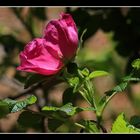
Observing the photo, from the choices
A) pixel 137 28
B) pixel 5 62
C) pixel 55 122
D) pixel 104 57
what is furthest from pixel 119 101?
pixel 55 122

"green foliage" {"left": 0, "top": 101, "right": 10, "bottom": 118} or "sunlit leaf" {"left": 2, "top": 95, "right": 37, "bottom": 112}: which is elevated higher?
"sunlit leaf" {"left": 2, "top": 95, "right": 37, "bottom": 112}

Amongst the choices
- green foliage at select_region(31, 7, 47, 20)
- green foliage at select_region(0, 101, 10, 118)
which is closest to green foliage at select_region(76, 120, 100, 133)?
green foliage at select_region(0, 101, 10, 118)

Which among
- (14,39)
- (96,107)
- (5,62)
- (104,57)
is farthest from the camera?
(104,57)

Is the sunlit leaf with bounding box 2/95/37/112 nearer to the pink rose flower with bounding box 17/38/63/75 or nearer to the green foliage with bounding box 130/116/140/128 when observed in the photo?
the pink rose flower with bounding box 17/38/63/75

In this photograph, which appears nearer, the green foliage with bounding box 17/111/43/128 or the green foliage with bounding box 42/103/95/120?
the green foliage with bounding box 42/103/95/120

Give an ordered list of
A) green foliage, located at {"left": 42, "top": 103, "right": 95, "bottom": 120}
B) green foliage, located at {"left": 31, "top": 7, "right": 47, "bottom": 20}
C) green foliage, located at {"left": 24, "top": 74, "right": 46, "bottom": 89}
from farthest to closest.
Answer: green foliage, located at {"left": 31, "top": 7, "right": 47, "bottom": 20}
green foliage, located at {"left": 24, "top": 74, "right": 46, "bottom": 89}
green foliage, located at {"left": 42, "top": 103, "right": 95, "bottom": 120}

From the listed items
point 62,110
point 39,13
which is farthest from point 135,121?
point 39,13

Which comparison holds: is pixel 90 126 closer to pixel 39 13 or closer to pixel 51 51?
pixel 51 51

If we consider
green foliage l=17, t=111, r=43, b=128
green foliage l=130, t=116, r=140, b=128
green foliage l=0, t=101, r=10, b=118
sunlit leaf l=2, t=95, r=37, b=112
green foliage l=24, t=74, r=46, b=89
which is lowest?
green foliage l=17, t=111, r=43, b=128

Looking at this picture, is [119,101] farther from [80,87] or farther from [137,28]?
[80,87]
